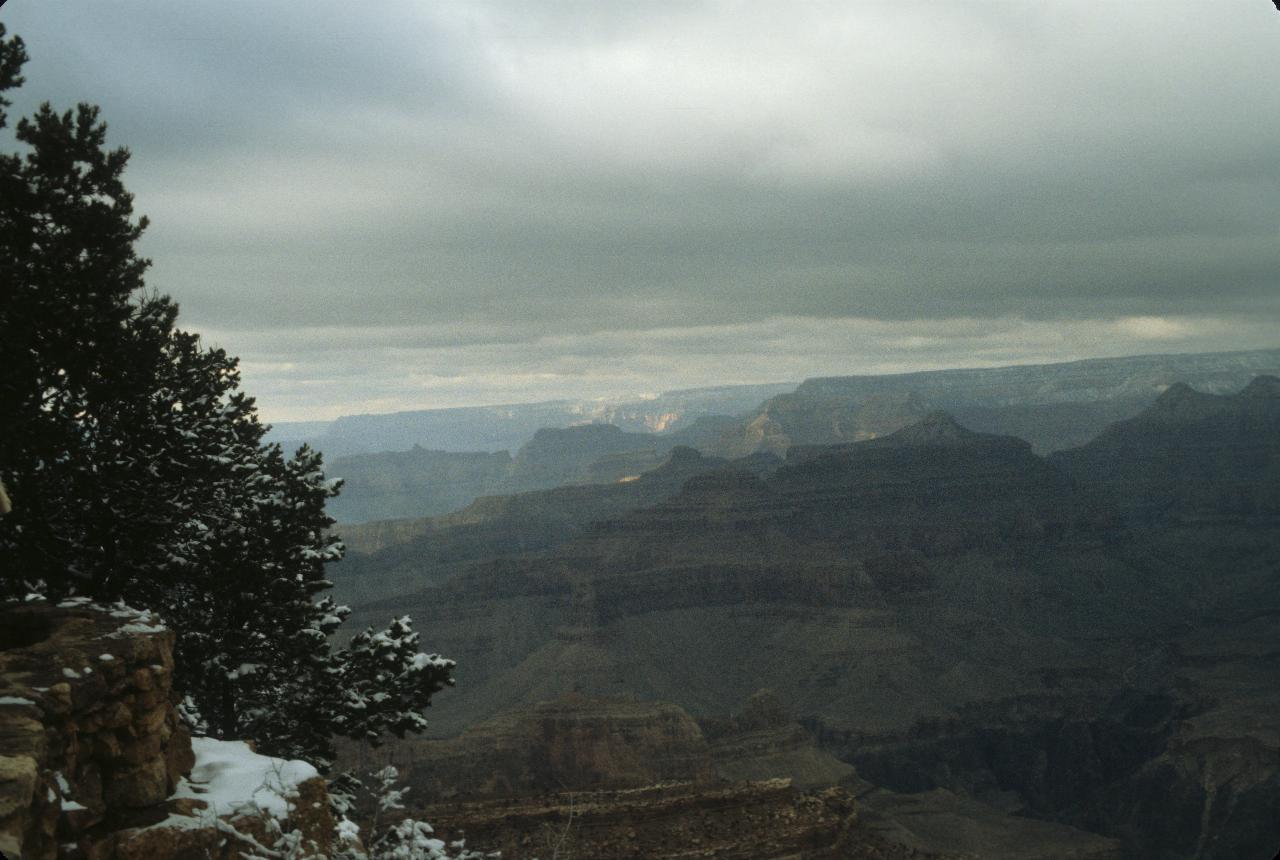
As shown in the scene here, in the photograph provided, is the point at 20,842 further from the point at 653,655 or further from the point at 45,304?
the point at 653,655

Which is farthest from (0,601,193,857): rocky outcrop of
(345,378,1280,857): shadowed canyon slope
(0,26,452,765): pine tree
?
(345,378,1280,857): shadowed canyon slope

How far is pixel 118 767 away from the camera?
1788 centimetres

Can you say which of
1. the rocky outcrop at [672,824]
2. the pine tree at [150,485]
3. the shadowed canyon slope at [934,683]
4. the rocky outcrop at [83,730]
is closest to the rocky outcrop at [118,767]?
the rocky outcrop at [83,730]

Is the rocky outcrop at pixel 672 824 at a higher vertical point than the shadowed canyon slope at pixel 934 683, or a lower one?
higher

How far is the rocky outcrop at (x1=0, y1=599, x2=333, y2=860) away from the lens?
16.0 meters

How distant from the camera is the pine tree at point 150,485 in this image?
2683cm

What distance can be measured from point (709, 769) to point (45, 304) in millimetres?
83257

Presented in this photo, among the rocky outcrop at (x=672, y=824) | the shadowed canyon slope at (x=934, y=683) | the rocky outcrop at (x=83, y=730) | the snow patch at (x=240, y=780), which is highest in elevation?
the rocky outcrop at (x=83, y=730)

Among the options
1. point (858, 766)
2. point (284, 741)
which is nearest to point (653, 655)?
point (858, 766)

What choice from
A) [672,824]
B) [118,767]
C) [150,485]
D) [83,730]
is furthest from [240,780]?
[672,824]

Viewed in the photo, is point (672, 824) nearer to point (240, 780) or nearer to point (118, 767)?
point (240, 780)

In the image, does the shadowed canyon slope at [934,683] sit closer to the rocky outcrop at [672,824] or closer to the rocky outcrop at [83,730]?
the rocky outcrop at [672,824]

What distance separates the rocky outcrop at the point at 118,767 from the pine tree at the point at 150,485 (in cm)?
602

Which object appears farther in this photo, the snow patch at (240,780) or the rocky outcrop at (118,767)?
the snow patch at (240,780)
